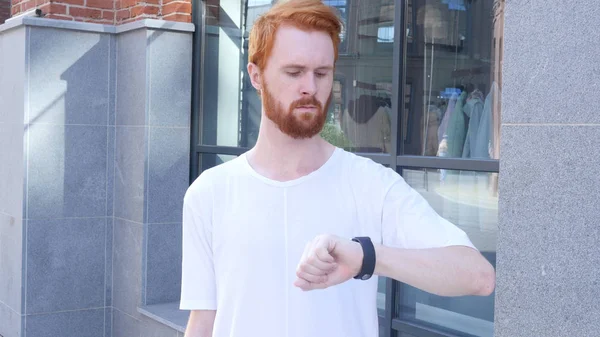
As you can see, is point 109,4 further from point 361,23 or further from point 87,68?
point 361,23

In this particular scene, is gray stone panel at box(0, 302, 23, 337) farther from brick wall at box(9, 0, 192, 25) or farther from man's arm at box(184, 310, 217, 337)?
man's arm at box(184, 310, 217, 337)

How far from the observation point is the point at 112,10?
712 cm

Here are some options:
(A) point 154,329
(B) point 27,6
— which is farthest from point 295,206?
(B) point 27,6

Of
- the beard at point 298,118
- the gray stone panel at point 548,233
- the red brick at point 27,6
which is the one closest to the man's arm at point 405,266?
the beard at point 298,118

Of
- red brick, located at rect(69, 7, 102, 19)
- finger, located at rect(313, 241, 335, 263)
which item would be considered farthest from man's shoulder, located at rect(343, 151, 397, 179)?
red brick, located at rect(69, 7, 102, 19)

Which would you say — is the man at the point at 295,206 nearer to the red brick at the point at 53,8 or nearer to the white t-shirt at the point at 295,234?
the white t-shirt at the point at 295,234

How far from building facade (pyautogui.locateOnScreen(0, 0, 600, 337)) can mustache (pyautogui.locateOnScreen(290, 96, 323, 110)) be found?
2576 mm

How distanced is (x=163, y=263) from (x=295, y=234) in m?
4.64

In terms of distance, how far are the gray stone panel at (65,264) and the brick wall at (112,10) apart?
63.7 inches

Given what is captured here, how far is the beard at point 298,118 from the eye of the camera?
2160 mm

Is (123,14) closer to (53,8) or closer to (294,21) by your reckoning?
(53,8)

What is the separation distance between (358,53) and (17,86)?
2.91 m

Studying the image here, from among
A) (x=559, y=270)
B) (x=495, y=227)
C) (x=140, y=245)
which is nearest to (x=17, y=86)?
(x=140, y=245)

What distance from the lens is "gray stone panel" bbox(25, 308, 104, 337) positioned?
6.78 metres
